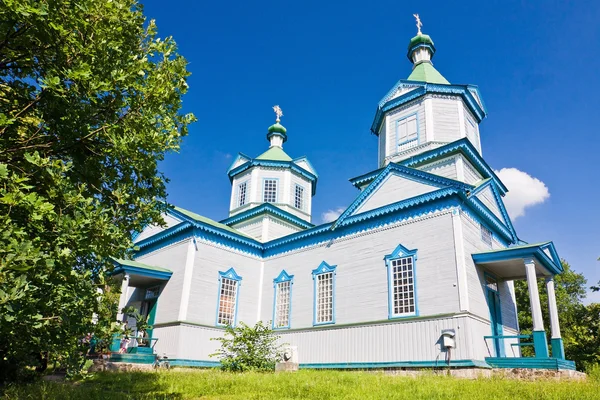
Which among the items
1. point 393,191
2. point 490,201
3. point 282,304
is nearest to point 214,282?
point 282,304

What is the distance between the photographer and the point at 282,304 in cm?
1866

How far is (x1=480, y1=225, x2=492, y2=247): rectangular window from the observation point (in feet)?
50.2

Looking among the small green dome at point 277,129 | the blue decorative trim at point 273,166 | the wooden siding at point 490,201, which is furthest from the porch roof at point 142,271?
the wooden siding at point 490,201

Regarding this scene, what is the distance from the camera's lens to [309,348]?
649 inches

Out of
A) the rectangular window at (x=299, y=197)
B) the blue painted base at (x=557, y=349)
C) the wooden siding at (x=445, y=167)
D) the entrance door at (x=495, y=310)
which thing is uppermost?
the rectangular window at (x=299, y=197)

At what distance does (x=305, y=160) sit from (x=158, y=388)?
57.1 ft

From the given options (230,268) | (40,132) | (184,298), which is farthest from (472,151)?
(40,132)

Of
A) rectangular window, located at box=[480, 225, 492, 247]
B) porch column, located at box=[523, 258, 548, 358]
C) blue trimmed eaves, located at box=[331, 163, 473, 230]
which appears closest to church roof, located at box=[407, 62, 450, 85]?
blue trimmed eaves, located at box=[331, 163, 473, 230]

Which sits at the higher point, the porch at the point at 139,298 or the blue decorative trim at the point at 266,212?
the blue decorative trim at the point at 266,212

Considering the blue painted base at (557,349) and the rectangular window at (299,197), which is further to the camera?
the rectangular window at (299,197)

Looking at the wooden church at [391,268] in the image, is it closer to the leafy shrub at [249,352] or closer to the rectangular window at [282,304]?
the rectangular window at [282,304]

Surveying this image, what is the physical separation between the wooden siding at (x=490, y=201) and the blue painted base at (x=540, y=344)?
17.7 feet

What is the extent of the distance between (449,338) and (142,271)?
12.1m

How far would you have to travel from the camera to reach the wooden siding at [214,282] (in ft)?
57.2
